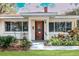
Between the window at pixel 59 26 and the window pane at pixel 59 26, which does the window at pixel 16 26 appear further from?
the window pane at pixel 59 26

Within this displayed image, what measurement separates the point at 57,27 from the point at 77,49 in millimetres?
9967

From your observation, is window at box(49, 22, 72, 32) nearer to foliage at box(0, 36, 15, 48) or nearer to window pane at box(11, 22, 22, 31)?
window pane at box(11, 22, 22, 31)

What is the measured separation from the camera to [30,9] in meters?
35.5

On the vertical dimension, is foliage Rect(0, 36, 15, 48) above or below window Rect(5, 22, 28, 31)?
below

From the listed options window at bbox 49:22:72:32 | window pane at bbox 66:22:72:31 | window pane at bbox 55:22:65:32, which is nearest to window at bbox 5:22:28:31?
window at bbox 49:22:72:32

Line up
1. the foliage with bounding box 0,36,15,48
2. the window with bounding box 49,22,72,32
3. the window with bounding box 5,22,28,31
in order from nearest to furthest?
the foliage with bounding box 0,36,15,48, the window with bounding box 49,22,72,32, the window with bounding box 5,22,28,31

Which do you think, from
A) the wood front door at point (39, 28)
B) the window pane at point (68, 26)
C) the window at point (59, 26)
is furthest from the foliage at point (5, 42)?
the window pane at point (68, 26)


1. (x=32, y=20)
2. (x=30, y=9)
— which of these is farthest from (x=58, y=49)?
(x=30, y=9)

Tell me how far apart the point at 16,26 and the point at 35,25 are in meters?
2.26

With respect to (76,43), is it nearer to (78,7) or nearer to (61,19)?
(61,19)

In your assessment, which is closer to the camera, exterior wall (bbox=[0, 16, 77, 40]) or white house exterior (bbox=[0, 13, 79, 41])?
exterior wall (bbox=[0, 16, 77, 40])

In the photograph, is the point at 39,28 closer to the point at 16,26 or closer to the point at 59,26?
the point at 59,26

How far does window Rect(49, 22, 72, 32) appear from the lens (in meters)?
32.3

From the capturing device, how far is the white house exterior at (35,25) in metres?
31.8
